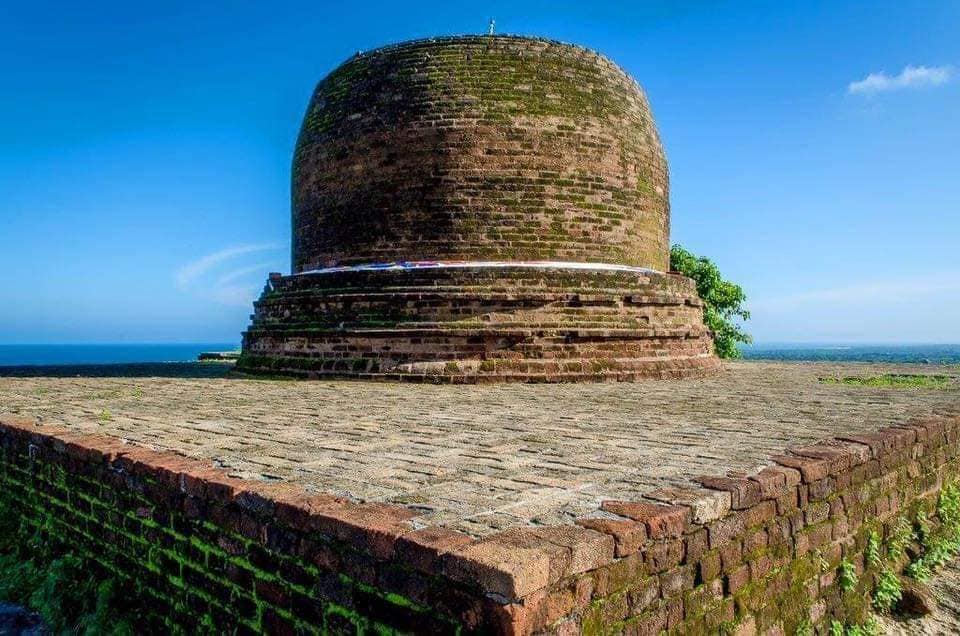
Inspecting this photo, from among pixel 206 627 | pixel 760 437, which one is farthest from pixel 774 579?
pixel 206 627

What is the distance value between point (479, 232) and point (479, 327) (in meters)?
1.61

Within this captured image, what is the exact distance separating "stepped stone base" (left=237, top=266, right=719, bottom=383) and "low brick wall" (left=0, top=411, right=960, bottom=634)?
5382mm

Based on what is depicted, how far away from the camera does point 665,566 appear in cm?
292

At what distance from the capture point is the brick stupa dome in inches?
404

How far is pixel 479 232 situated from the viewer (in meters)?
10.9

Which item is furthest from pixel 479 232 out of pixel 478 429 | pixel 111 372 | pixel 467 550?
pixel 467 550

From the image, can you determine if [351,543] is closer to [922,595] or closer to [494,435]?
[494,435]

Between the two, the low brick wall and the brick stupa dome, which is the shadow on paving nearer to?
the brick stupa dome

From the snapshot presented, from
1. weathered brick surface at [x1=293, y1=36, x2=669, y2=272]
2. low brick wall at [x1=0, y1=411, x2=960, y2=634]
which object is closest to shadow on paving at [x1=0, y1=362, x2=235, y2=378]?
weathered brick surface at [x1=293, y1=36, x2=669, y2=272]

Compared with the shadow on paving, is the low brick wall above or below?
below

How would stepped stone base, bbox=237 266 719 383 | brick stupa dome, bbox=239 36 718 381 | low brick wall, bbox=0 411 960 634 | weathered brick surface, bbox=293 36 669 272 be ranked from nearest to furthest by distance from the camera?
low brick wall, bbox=0 411 960 634, stepped stone base, bbox=237 266 719 383, brick stupa dome, bbox=239 36 718 381, weathered brick surface, bbox=293 36 669 272

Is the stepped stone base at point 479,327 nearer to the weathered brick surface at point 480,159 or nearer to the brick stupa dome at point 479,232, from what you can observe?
the brick stupa dome at point 479,232

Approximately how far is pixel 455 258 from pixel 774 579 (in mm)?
7762

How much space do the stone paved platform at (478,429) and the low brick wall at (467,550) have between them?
0.74 feet
